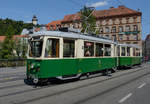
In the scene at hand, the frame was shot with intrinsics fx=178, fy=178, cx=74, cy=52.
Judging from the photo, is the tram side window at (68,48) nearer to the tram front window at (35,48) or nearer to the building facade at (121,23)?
the tram front window at (35,48)

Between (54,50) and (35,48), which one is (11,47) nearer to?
(35,48)

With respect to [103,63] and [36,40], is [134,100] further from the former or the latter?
[103,63]

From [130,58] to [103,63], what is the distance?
29.4 ft

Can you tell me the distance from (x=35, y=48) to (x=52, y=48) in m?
0.91

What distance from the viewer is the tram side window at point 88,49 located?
10867 mm

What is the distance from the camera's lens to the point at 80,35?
414 inches

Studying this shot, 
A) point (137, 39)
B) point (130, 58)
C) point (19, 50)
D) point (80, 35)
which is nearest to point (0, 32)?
point (19, 50)

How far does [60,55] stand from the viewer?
9.14m

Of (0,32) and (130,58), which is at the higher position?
(0,32)

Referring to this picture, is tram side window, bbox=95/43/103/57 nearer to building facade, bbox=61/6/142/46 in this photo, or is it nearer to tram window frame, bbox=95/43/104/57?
tram window frame, bbox=95/43/104/57

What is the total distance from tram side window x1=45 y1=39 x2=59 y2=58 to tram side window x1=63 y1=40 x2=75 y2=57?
0.52m

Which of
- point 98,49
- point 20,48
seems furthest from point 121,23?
point 98,49

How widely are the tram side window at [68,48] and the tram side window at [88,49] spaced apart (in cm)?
116

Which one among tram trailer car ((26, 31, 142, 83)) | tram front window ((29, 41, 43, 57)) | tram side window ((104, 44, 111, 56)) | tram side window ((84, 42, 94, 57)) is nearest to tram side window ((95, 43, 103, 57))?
tram trailer car ((26, 31, 142, 83))
